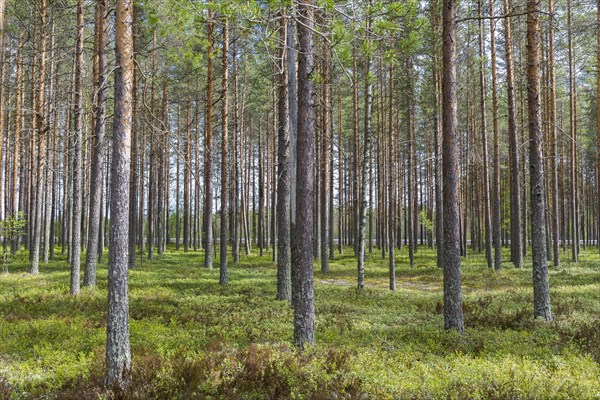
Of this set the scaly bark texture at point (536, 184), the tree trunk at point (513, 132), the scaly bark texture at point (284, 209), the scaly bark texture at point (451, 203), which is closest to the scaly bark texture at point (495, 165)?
the tree trunk at point (513, 132)

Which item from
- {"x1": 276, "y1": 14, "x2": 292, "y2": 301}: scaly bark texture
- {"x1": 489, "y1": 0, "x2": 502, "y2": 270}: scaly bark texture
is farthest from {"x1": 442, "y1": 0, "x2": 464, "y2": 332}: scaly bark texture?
{"x1": 489, "y1": 0, "x2": 502, "y2": 270}: scaly bark texture

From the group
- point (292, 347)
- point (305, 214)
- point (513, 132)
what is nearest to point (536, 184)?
point (305, 214)

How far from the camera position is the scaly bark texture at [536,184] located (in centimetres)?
938

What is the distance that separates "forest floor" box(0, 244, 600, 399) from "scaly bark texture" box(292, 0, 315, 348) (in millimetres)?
561

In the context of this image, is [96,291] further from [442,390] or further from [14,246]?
[14,246]

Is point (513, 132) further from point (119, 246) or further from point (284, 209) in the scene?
point (119, 246)

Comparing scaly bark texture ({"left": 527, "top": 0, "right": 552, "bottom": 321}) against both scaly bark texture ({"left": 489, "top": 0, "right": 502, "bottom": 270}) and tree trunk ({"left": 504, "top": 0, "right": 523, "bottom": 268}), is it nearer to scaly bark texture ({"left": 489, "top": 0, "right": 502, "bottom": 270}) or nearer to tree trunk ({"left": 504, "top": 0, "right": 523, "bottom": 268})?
tree trunk ({"left": 504, "top": 0, "right": 523, "bottom": 268})

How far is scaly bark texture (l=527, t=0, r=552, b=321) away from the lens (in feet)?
30.8

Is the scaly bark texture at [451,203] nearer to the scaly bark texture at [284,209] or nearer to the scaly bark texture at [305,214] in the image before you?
the scaly bark texture at [305,214]

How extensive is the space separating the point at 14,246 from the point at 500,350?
102ft

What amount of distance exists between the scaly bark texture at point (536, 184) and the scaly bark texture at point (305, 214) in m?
5.77

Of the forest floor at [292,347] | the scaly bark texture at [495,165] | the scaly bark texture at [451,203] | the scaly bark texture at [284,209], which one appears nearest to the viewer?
the forest floor at [292,347]

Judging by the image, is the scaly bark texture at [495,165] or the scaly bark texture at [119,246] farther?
the scaly bark texture at [495,165]

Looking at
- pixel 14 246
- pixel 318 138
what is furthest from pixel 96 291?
pixel 14 246
